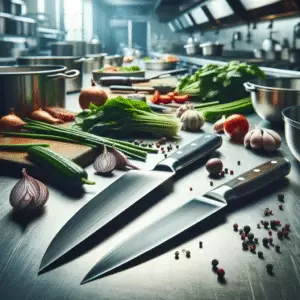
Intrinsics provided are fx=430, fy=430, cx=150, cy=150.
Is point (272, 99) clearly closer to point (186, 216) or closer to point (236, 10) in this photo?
point (186, 216)

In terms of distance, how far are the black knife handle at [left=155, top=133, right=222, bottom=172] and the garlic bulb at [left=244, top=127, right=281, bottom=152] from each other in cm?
10

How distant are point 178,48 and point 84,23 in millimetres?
5362

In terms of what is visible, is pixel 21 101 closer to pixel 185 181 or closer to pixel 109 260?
pixel 185 181

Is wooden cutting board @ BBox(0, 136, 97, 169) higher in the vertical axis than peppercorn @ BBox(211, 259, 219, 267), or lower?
higher

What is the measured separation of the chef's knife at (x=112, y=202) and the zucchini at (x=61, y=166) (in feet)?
0.29

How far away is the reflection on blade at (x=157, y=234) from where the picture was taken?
0.54 metres

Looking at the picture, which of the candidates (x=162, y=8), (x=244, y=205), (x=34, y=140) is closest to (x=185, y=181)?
(x=244, y=205)

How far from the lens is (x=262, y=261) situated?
1.86 ft

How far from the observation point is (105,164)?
928 mm

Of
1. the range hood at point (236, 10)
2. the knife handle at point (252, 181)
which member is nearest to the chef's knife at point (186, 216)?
the knife handle at point (252, 181)

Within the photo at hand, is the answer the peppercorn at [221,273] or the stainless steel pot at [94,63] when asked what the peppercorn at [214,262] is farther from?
the stainless steel pot at [94,63]

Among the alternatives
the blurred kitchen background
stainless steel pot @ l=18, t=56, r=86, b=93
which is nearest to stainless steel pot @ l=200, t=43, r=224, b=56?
the blurred kitchen background

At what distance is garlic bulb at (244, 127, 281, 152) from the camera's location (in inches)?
42.3

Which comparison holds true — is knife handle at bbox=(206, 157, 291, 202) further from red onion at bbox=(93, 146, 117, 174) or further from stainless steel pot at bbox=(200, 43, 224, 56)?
stainless steel pot at bbox=(200, 43, 224, 56)
